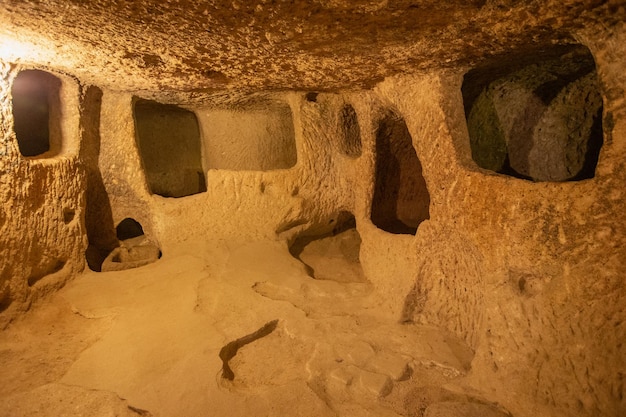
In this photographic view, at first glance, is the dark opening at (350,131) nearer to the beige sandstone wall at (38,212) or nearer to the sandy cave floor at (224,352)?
the sandy cave floor at (224,352)

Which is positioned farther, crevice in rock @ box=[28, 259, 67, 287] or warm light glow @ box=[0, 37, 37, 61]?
crevice in rock @ box=[28, 259, 67, 287]

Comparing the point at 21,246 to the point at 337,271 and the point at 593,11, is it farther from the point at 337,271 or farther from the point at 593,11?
the point at 593,11

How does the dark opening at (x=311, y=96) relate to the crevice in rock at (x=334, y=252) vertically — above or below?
above

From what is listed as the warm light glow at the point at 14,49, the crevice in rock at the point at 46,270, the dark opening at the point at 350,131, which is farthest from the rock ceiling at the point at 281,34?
the crevice in rock at the point at 46,270

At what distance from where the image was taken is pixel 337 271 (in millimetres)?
3506

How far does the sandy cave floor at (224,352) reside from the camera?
174cm

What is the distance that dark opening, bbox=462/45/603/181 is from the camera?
2912mm

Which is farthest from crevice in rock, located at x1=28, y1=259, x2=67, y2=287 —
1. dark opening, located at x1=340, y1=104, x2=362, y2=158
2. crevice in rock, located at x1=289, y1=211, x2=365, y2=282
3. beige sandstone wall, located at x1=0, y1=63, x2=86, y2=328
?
dark opening, located at x1=340, y1=104, x2=362, y2=158

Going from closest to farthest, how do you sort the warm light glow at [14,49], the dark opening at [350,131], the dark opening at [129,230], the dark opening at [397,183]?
the warm light glow at [14,49] < the dark opening at [397,183] < the dark opening at [350,131] < the dark opening at [129,230]

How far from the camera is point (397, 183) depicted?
3.66 metres

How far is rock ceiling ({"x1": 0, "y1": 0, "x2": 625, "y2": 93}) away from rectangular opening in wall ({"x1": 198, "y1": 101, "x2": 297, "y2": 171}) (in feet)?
4.76

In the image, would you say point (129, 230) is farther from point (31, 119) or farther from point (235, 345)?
point (235, 345)

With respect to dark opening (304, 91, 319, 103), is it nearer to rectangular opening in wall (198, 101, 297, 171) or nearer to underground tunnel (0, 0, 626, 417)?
underground tunnel (0, 0, 626, 417)

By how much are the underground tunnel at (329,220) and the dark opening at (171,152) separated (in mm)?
1925
